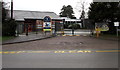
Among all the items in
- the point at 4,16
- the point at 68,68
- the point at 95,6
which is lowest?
the point at 68,68

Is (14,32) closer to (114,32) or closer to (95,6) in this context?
(95,6)

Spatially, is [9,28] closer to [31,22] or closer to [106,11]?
[106,11]

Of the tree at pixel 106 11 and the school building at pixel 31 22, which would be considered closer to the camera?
the tree at pixel 106 11

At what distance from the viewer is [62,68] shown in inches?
241

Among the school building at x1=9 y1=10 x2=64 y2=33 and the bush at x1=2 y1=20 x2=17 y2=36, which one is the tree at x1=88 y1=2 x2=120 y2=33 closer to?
the school building at x1=9 y1=10 x2=64 y2=33

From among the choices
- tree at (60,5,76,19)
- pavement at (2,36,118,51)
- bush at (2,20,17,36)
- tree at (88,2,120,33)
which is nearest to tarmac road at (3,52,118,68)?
pavement at (2,36,118,51)

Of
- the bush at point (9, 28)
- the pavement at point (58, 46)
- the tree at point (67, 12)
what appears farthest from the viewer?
the tree at point (67, 12)

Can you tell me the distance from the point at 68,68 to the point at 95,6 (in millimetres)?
23808

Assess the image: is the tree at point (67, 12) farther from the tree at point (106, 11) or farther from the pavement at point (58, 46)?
the pavement at point (58, 46)

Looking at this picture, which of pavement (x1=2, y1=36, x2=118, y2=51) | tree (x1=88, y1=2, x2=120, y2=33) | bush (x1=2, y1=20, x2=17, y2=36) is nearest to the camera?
pavement (x1=2, y1=36, x2=118, y2=51)

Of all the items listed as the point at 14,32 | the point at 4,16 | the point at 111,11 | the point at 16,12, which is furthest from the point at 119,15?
the point at 16,12

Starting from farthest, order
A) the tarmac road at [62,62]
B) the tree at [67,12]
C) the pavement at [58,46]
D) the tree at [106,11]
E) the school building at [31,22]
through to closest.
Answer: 1. the tree at [67,12]
2. the school building at [31,22]
3. the tree at [106,11]
4. the pavement at [58,46]
5. the tarmac road at [62,62]

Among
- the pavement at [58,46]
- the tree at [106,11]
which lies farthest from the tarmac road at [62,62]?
the tree at [106,11]

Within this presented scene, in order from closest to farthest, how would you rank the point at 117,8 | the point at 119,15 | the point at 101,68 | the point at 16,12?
the point at 101,68 → the point at 119,15 → the point at 117,8 → the point at 16,12
